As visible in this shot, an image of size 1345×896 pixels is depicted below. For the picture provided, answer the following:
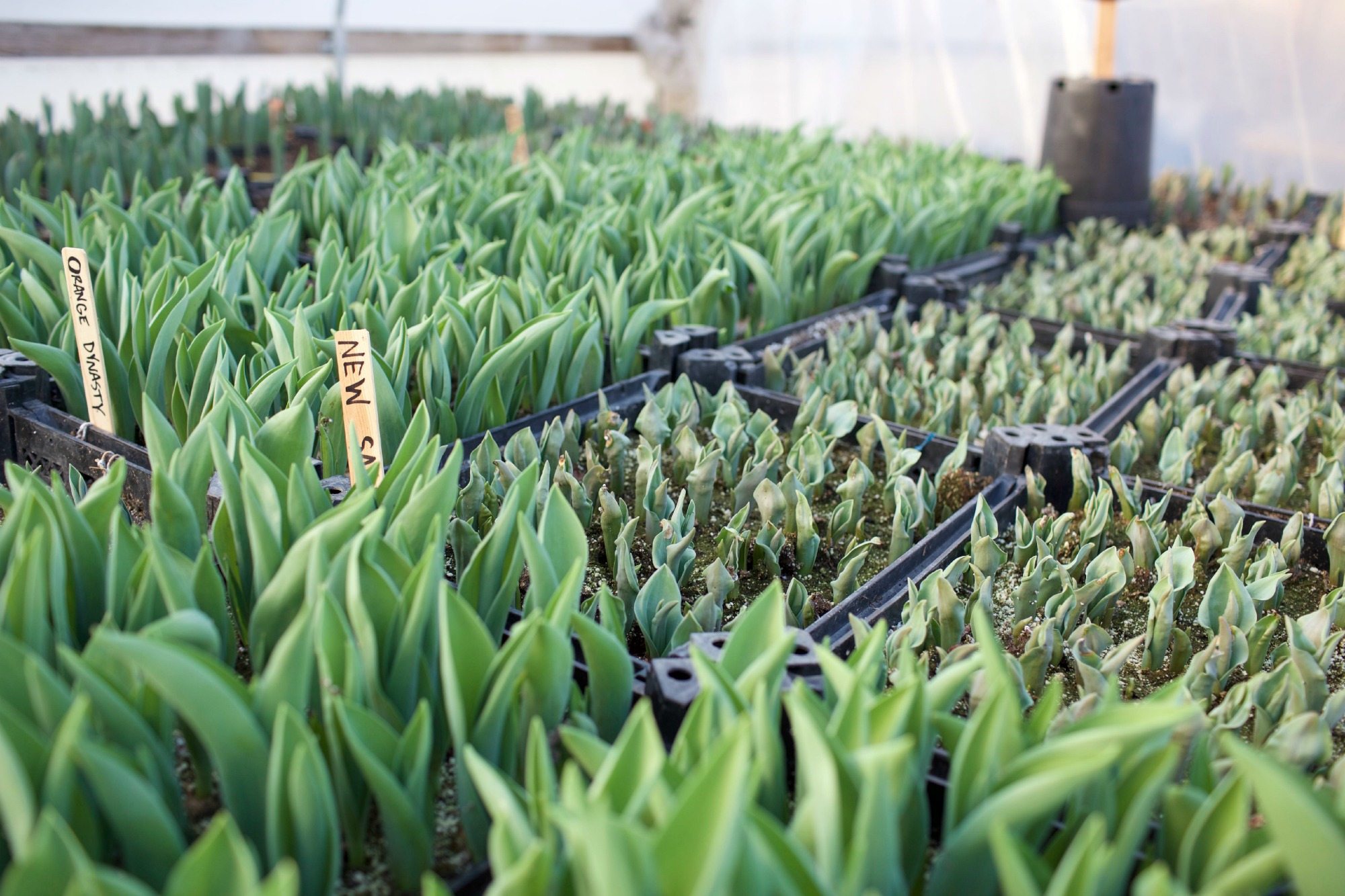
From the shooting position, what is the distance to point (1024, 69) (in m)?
4.81

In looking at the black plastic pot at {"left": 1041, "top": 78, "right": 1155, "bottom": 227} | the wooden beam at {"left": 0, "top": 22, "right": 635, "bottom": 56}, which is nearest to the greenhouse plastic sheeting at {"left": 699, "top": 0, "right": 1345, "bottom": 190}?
the black plastic pot at {"left": 1041, "top": 78, "right": 1155, "bottom": 227}

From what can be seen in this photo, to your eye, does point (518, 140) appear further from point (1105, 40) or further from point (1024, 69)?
point (1024, 69)

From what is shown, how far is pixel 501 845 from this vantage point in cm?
56

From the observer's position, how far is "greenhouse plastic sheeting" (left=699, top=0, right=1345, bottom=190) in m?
4.05

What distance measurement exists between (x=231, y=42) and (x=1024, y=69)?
11.7 feet

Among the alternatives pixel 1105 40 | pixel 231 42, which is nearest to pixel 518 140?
pixel 1105 40

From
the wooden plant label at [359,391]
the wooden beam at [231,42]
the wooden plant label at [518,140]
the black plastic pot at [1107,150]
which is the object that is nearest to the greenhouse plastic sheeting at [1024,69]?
the black plastic pot at [1107,150]

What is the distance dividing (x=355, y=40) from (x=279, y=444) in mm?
5058

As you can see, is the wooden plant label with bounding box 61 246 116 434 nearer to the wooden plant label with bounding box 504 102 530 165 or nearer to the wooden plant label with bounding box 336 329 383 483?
the wooden plant label with bounding box 336 329 383 483

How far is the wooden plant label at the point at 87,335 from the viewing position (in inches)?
48.6

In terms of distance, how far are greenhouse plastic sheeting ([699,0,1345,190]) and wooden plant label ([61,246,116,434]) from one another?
13.9 feet

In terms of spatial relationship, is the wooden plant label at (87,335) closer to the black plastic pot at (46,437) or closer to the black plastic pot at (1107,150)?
the black plastic pot at (46,437)

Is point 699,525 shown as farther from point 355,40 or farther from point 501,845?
point 355,40

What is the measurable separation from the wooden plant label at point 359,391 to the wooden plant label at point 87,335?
0.38 metres
